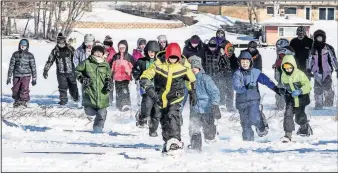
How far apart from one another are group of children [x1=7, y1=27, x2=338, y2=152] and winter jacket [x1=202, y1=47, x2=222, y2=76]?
15mm

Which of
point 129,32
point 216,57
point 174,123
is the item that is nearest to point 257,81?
point 174,123

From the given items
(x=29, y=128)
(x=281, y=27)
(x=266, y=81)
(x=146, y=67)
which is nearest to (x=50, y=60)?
(x=29, y=128)

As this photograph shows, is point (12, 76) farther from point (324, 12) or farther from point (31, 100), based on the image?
point (324, 12)

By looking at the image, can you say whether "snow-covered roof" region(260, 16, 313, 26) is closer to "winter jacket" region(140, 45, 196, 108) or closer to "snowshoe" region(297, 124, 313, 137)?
"snowshoe" region(297, 124, 313, 137)

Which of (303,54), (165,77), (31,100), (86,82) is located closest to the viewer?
(165,77)

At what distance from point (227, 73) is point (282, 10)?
152cm

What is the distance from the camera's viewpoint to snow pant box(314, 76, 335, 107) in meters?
11.6

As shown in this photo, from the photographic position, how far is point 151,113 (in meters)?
9.12

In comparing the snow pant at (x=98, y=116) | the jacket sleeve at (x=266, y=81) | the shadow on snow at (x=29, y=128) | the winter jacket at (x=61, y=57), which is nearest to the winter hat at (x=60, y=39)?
the winter jacket at (x=61, y=57)

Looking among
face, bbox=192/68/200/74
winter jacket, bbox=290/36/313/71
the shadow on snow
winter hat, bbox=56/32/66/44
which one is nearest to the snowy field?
the shadow on snow

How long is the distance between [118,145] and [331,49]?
14.5 feet

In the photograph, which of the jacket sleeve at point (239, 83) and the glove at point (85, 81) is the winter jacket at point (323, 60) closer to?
the jacket sleeve at point (239, 83)

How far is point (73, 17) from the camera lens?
464 inches

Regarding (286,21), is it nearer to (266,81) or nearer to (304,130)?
(304,130)
